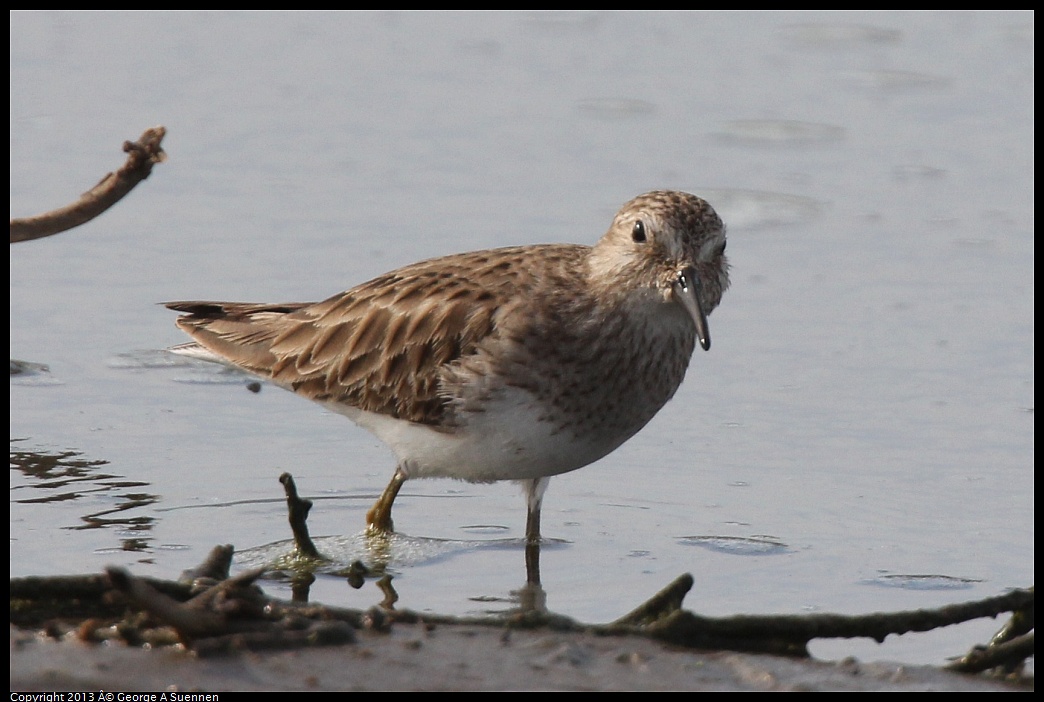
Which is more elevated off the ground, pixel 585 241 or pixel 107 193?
pixel 585 241

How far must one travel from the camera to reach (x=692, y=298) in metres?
6.57

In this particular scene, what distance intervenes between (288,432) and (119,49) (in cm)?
652

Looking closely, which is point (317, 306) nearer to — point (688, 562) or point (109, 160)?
point (688, 562)

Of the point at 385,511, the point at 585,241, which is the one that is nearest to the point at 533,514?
the point at 385,511

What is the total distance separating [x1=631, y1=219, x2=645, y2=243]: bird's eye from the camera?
6797 mm

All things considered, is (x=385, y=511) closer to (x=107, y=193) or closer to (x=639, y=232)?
(x=639, y=232)

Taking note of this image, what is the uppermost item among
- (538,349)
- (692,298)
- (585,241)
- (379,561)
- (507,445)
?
(585,241)

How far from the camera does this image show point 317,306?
793cm

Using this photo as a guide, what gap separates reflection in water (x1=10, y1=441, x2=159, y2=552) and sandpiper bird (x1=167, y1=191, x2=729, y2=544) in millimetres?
959

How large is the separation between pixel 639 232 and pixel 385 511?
1560 millimetres

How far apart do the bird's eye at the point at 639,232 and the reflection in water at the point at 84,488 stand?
2.27 meters

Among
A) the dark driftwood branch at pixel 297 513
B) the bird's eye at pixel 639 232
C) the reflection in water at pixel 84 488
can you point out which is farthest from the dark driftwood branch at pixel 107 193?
the bird's eye at pixel 639 232

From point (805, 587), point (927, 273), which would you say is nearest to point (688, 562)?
point (805, 587)

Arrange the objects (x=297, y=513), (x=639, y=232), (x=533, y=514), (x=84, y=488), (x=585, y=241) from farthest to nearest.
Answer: (x=585, y=241)
(x=84, y=488)
(x=533, y=514)
(x=639, y=232)
(x=297, y=513)
